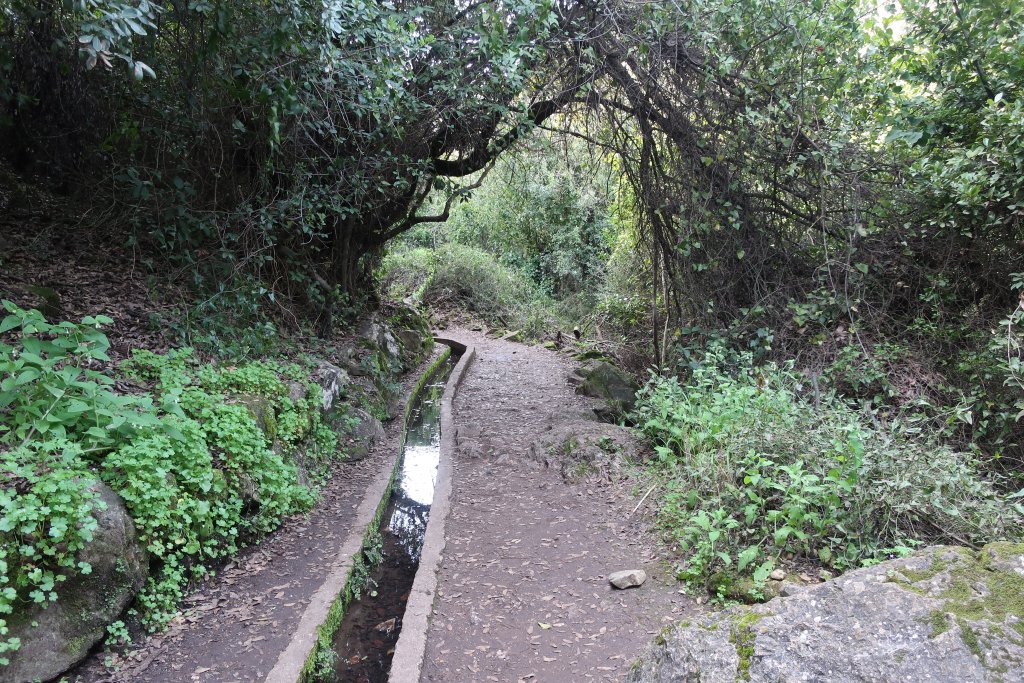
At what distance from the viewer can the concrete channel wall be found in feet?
11.5

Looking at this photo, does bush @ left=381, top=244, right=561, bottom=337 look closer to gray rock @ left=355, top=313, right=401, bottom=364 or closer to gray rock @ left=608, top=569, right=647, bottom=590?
gray rock @ left=355, top=313, right=401, bottom=364

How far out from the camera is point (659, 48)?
697cm

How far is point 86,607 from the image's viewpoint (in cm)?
324

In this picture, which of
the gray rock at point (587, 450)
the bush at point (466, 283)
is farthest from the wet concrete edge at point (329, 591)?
the bush at point (466, 283)

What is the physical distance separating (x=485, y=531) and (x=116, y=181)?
20.2ft

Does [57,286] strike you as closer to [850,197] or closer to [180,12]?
[180,12]

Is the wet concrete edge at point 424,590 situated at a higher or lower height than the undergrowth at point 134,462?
lower

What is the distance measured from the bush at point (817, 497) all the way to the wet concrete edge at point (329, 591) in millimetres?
2640

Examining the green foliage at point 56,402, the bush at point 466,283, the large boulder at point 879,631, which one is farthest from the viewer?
the bush at point 466,283

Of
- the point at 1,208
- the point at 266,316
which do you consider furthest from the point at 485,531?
the point at 1,208

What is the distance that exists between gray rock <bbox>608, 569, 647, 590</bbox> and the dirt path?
0.05 meters

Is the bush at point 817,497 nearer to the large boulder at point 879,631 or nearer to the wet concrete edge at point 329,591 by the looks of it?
the large boulder at point 879,631

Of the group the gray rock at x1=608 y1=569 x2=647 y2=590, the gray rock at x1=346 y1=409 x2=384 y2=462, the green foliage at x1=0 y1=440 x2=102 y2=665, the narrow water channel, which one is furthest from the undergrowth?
the gray rock at x1=608 y1=569 x2=647 y2=590

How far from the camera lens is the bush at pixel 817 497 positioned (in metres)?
3.76
